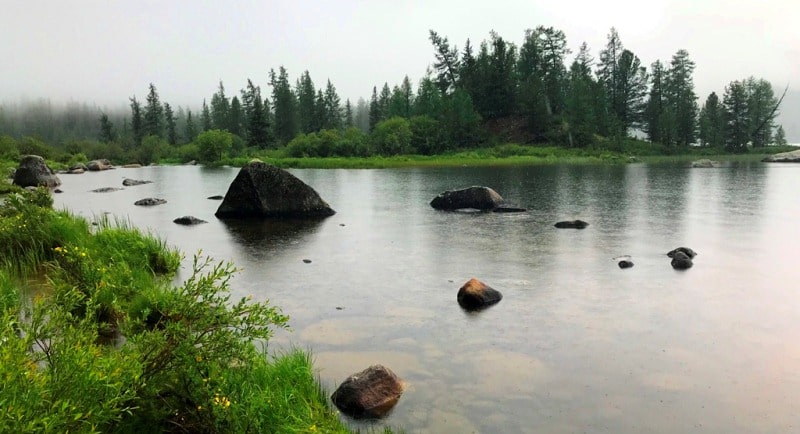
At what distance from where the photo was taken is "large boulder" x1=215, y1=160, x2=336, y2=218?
29984mm

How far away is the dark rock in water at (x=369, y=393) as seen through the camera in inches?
344

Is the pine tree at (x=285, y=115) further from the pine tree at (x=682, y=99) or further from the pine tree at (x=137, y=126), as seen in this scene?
the pine tree at (x=682, y=99)

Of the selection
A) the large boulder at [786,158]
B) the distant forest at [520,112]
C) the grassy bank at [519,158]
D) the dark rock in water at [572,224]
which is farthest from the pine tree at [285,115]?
the dark rock in water at [572,224]

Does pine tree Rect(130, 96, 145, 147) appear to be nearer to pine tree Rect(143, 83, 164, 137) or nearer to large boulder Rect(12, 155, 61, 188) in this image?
pine tree Rect(143, 83, 164, 137)

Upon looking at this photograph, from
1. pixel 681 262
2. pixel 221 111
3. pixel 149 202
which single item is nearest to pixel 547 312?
pixel 681 262

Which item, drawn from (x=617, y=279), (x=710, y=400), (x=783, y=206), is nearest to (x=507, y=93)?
(x=783, y=206)

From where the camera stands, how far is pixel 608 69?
13962 centimetres

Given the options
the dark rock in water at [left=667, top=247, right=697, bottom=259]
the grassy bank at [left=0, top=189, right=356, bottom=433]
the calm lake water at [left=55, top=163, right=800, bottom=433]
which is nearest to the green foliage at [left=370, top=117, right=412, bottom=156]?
the calm lake water at [left=55, top=163, right=800, bottom=433]

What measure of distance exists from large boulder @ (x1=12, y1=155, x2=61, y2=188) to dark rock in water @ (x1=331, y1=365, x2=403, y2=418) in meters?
57.6

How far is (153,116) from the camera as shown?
174m

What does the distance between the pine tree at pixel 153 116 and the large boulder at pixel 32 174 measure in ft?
381

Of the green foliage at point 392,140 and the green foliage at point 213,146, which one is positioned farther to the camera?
the green foliage at point 213,146

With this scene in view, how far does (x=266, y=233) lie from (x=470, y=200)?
12532 millimetres

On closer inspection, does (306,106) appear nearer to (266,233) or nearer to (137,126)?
(137,126)
